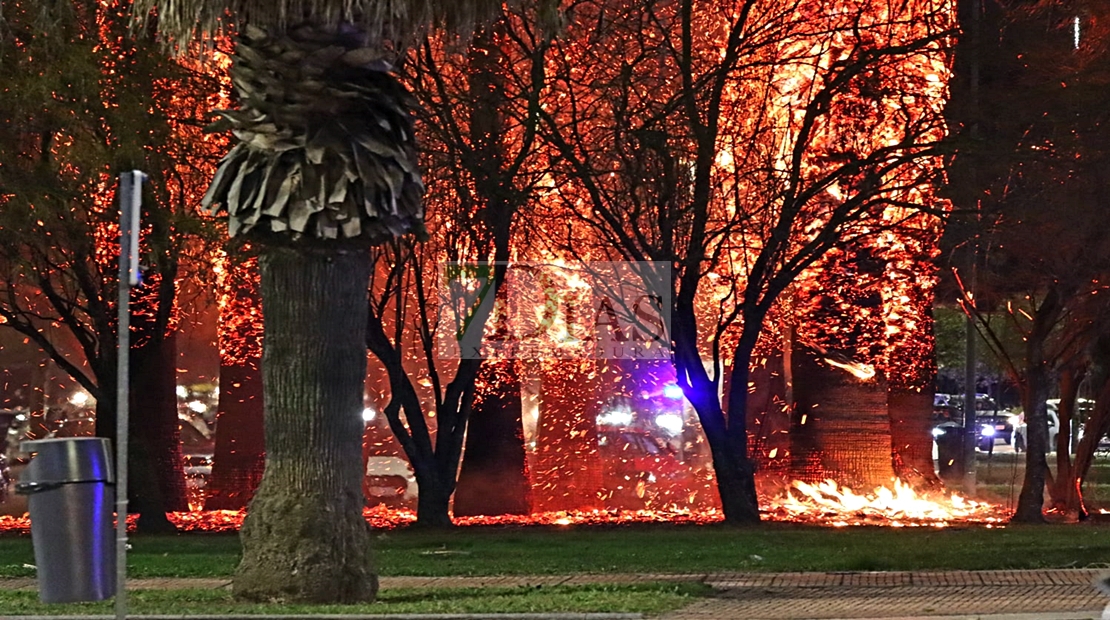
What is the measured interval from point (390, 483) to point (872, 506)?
8.18m

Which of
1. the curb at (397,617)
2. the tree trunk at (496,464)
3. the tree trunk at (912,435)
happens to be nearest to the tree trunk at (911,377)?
the tree trunk at (912,435)

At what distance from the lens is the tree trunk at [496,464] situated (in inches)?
1018

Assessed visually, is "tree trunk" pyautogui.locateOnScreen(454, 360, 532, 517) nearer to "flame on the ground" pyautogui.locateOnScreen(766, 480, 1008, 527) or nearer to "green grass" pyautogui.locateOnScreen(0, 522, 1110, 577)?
"green grass" pyautogui.locateOnScreen(0, 522, 1110, 577)

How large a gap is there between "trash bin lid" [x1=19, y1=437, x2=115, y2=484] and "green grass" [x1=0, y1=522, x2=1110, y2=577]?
4.40 metres

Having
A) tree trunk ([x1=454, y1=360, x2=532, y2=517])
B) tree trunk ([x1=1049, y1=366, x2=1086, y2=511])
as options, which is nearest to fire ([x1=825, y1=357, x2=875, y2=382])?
tree trunk ([x1=1049, y1=366, x2=1086, y2=511])

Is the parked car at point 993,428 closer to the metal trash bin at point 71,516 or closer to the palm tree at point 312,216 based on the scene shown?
the palm tree at point 312,216

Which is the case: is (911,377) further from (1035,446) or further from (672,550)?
(672,550)

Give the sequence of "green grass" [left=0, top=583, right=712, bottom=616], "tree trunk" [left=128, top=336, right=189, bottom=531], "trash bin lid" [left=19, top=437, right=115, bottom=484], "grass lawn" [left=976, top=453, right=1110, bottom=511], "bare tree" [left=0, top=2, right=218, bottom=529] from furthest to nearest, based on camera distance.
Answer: "grass lawn" [left=976, top=453, right=1110, bottom=511] < "tree trunk" [left=128, top=336, right=189, bottom=531] < "bare tree" [left=0, top=2, right=218, bottom=529] < "green grass" [left=0, top=583, right=712, bottom=616] < "trash bin lid" [left=19, top=437, right=115, bottom=484]

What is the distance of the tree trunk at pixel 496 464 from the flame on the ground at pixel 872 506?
4027mm

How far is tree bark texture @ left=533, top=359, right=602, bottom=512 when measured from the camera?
Answer: 88.8 ft

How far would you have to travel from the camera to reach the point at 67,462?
10.7m

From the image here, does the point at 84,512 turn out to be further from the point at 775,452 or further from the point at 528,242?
the point at 775,452

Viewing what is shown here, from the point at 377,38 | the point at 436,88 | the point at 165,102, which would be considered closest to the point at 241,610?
the point at 377,38

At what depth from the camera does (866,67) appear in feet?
70.2
